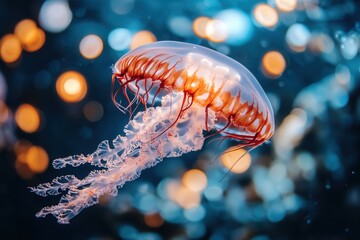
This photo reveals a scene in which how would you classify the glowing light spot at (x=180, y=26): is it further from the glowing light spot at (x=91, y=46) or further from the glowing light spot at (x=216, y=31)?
the glowing light spot at (x=91, y=46)

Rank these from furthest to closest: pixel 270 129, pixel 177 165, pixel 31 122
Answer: pixel 177 165 < pixel 31 122 < pixel 270 129

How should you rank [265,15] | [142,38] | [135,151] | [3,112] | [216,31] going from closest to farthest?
[135,151]
[3,112]
[142,38]
[216,31]
[265,15]

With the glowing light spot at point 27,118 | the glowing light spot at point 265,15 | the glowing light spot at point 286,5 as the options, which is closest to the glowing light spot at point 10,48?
the glowing light spot at point 27,118

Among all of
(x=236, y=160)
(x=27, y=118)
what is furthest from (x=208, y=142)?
(x=27, y=118)

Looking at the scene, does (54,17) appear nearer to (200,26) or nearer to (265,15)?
(200,26)

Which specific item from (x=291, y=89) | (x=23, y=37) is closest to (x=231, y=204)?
(x=291, y=89)

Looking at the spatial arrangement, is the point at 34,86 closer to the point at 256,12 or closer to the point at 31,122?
the point at 31,122
